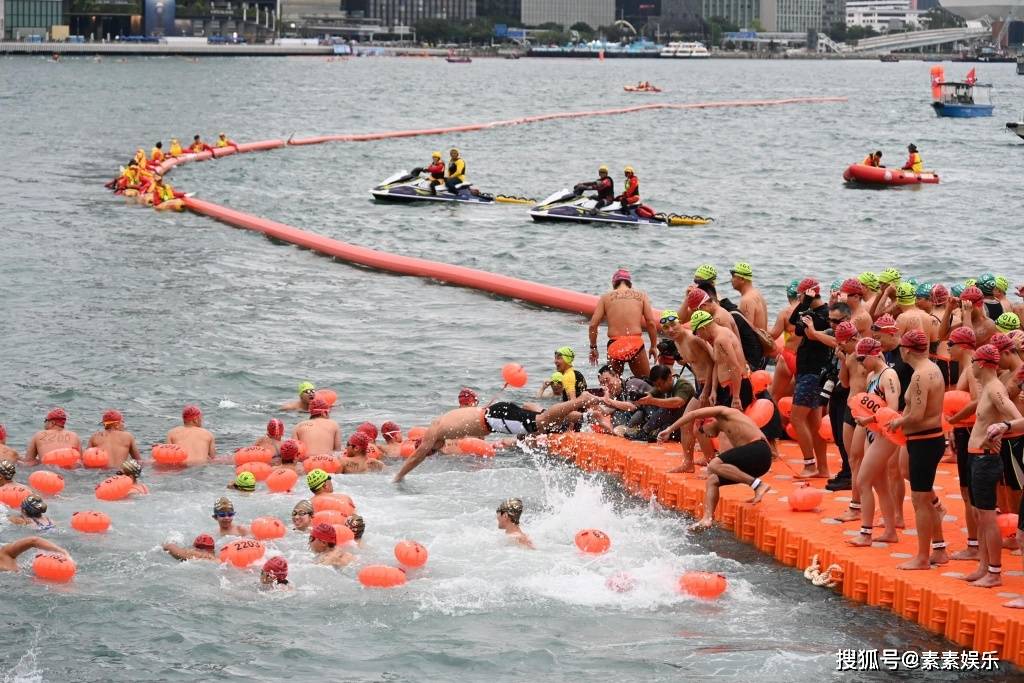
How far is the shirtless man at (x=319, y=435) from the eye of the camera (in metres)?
18.7

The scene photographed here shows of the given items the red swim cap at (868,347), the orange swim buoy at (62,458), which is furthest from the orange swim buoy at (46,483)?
the red swim cap at (868,347)

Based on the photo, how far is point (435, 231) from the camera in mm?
40594

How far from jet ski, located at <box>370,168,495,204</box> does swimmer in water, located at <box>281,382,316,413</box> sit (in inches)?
895

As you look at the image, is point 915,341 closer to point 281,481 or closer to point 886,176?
point 281,481

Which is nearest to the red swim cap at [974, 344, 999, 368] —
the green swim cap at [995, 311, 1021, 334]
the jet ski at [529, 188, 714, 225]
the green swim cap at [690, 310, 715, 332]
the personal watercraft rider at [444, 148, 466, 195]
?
the green swim cap at [995, 311, 1021, 334]

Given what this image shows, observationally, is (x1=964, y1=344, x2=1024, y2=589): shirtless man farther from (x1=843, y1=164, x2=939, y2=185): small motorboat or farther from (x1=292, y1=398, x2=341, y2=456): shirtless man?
(x1=843, y1=164, x2=939, y2=185): small motorboat

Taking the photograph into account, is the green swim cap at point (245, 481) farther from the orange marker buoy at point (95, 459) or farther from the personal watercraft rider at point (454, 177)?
the personal watercraft rider at point (454, 177)

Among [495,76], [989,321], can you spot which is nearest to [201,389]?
[989,321]

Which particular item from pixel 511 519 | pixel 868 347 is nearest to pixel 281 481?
pixel 511 519

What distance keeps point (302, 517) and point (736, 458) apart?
4.66 m

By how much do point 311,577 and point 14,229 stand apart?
2871 centimetres

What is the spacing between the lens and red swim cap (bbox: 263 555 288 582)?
14055 mm

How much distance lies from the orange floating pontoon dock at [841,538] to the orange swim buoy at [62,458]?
606cm

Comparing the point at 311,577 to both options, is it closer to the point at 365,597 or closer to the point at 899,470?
the point at 365,597
